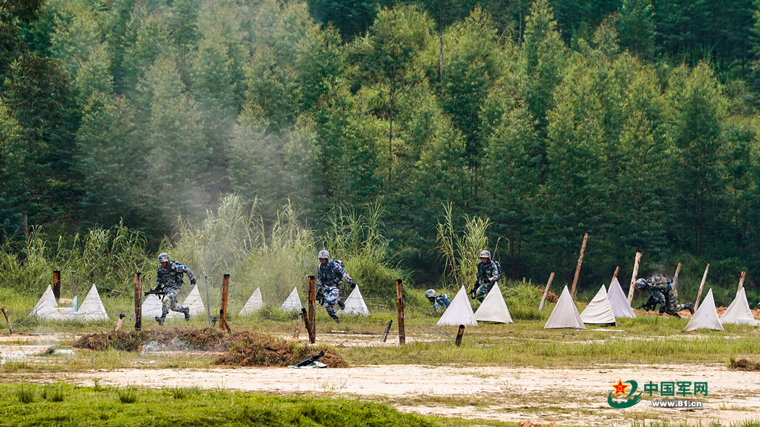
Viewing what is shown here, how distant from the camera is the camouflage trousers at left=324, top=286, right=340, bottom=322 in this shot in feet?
66.3

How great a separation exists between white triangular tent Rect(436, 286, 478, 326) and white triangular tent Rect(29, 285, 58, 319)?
31.3 ft

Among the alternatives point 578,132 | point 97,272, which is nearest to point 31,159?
point 97,272

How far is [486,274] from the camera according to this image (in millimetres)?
22250

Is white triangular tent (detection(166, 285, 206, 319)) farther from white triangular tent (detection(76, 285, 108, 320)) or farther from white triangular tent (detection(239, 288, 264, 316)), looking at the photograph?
white triangular tent (detection(76, 285, 108, 320))

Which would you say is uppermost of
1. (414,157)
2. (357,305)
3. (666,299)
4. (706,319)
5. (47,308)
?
(414,157)

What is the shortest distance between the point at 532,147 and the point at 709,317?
20406mm

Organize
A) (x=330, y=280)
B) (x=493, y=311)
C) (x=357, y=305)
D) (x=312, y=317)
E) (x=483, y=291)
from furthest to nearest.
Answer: (x=483, y=291) < (x=357, y=305) < (x=330, y=280) < (x=493, y=311) < (x=312, y=317)

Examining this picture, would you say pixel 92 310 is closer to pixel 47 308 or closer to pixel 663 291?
pixel 47 308

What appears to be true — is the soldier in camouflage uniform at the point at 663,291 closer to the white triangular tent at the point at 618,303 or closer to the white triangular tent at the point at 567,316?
the white triangular tent at the point at 618,303

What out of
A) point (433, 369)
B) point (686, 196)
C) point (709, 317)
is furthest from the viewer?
point (686, 196)

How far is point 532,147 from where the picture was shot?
3894cm

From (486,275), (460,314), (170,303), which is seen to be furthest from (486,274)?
(170,303)

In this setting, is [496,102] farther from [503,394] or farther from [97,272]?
[503,394]

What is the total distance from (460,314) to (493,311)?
1.38 meters
